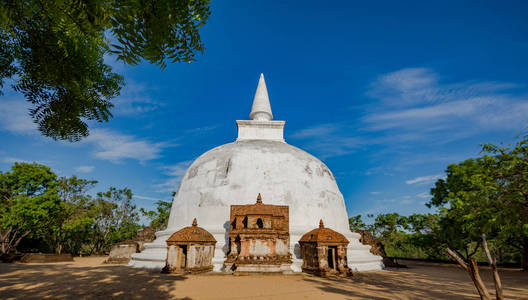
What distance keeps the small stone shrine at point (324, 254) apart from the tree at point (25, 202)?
2068 centimetres

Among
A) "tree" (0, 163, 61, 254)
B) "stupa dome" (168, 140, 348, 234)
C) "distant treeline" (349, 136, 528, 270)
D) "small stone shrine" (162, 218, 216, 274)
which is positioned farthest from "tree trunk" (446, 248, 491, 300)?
"tree" (0, 163, 61, 254)

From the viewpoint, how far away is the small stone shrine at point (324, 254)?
9.83 metres

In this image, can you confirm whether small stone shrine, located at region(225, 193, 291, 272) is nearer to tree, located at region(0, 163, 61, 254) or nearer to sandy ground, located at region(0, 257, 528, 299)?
sandy ground, located at region(0, 257, 528, 299)

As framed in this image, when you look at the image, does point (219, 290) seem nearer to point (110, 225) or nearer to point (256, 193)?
point (256, 193)

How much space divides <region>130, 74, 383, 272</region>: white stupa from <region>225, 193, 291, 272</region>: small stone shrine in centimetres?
88

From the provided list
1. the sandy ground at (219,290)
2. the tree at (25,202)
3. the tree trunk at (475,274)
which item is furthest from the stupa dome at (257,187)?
the tree at (25,202)

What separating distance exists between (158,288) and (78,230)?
25.5m

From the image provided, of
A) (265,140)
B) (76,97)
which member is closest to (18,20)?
(76,97)

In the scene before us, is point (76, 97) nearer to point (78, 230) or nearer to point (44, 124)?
point (44, 124)

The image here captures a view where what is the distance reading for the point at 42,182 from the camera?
808 inches

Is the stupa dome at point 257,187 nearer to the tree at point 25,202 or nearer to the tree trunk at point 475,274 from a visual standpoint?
the tree trunk at point 475,274

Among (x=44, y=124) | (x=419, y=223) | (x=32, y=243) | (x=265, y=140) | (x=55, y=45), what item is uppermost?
(x=265, y=140)

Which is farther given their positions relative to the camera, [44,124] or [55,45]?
[44,124]

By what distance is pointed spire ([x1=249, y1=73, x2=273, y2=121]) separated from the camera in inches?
747
